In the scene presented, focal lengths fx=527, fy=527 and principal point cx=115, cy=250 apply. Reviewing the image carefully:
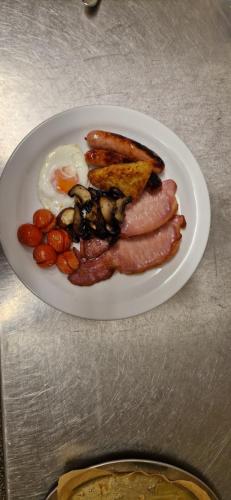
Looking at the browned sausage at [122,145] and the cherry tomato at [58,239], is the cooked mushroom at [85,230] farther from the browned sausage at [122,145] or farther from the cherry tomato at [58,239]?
the browned sausage at [122,145]

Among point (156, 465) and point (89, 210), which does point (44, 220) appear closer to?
point (89, 210)

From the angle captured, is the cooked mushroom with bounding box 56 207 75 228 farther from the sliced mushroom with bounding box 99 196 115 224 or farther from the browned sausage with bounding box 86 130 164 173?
the browned sausage with bounding box 86 130 164 173

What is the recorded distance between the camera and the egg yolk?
1.31 m

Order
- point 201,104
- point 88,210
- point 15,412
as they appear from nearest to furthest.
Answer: point 88,210, point 15,412, point 201,104

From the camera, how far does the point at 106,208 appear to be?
125 cm

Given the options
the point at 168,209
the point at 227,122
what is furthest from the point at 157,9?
the point at 168,209

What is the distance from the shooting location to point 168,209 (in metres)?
1.30

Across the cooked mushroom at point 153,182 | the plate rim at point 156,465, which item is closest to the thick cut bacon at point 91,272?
the cooked mushroom at point 153,182

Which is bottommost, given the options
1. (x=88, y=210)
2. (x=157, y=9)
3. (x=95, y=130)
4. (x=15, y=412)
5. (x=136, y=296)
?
(x=15, y=412)

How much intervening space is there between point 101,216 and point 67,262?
14 cm

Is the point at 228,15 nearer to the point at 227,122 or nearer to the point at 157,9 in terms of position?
the point at 157,9

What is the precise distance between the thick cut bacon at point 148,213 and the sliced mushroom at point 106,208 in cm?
5

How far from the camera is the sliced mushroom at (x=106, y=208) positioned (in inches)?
49.1

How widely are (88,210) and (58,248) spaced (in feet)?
0.39
